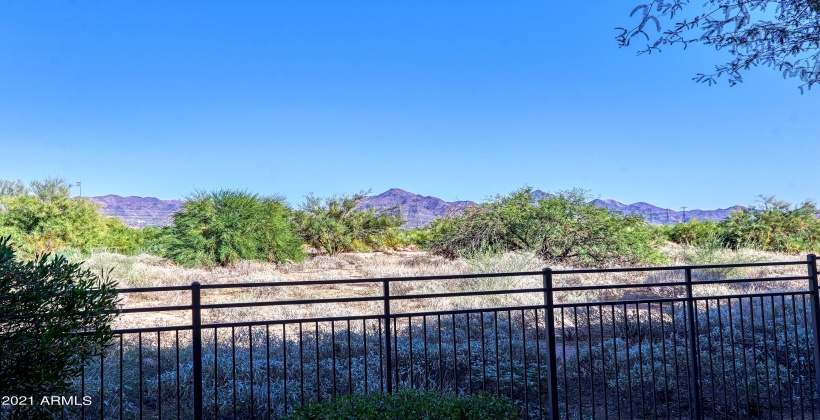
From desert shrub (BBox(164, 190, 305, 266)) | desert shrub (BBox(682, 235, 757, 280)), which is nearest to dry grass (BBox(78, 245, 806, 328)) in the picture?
desert shrub (BBox(682, 235, 757, 280))

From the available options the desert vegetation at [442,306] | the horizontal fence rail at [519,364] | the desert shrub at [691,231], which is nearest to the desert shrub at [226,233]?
the desert vegetation at [442,306]

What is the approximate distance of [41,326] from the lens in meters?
3.16

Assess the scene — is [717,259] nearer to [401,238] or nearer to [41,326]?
[401,238]

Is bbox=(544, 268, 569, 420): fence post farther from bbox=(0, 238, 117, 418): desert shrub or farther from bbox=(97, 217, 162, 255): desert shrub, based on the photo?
bbox=(97, 217, 162, 255): desert shrub

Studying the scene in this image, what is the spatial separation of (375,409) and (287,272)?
1491cm

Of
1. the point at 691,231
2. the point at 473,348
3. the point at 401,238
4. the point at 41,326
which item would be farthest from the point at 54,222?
the point at 691,231

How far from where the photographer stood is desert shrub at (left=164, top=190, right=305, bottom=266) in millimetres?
19031

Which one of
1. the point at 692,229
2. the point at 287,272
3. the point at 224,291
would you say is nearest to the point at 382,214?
the point at 287,272

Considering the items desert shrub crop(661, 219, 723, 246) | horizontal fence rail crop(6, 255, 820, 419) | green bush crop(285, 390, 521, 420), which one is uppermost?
desert shrub crop(661, 219, 723, 246)

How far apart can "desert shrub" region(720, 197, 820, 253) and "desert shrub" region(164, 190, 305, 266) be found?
1702cm

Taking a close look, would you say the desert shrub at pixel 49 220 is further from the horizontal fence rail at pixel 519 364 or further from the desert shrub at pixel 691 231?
the desert shrub at pixel 691 231

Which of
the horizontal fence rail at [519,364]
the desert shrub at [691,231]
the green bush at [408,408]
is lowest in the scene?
the horizontal fence rail at [519,364]

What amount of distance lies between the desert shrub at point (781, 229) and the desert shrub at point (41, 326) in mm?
23542

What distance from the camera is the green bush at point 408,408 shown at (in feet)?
11.3
